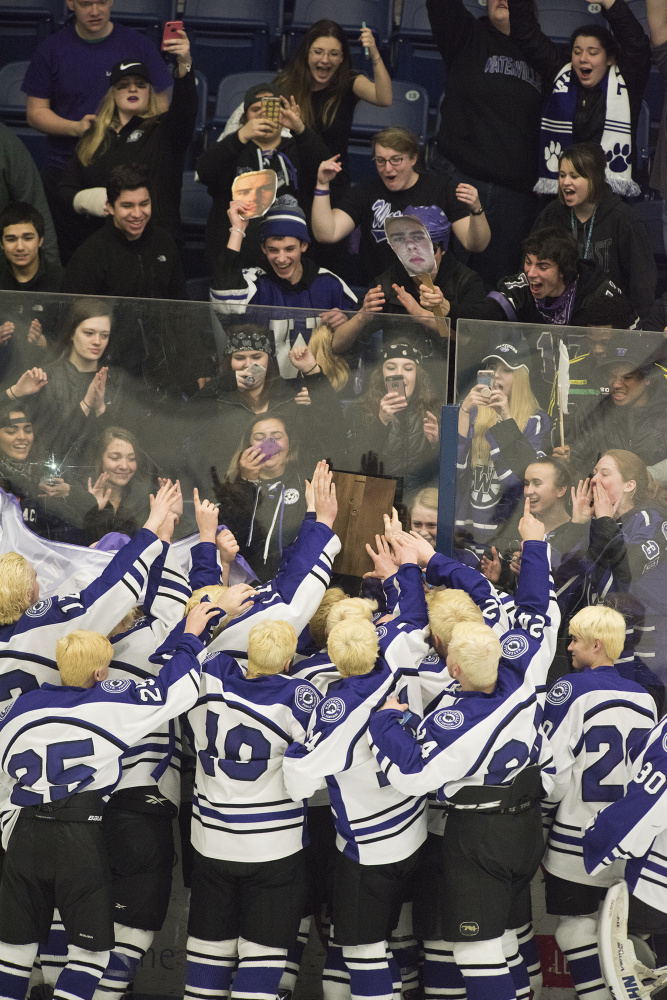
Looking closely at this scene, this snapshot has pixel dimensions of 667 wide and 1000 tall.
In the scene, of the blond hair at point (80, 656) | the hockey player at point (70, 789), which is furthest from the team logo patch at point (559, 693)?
the blond hair at point (80, 656)

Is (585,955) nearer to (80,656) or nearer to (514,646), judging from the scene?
(514,646)

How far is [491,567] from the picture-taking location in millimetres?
3594

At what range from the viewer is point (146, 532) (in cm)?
337

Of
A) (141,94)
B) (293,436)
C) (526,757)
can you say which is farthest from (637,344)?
(141,94)

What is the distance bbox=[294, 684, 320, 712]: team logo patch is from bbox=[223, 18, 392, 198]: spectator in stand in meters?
2.28

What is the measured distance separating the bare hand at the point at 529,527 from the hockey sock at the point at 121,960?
1.65 meters

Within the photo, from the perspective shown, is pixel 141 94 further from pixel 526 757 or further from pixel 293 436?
pixel 526 757

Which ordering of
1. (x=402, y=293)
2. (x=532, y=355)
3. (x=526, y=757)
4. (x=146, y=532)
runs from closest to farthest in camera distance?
(x=526, y=757) < (x=146, y=532) < (x=532, y=355) < (x=402, y=293)

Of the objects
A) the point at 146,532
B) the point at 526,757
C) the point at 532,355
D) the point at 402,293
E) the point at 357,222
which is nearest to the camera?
the point at 526,757

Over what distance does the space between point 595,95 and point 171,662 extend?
3.06m

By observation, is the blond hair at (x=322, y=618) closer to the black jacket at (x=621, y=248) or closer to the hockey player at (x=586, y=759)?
the hockey player at (x=586, y=759)

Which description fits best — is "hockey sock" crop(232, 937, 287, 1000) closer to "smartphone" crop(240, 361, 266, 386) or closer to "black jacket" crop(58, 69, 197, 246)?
"smartphone" crop(240, 361, 266, 386)

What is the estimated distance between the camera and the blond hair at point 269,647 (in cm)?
306

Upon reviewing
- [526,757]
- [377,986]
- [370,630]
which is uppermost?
[370,630]
